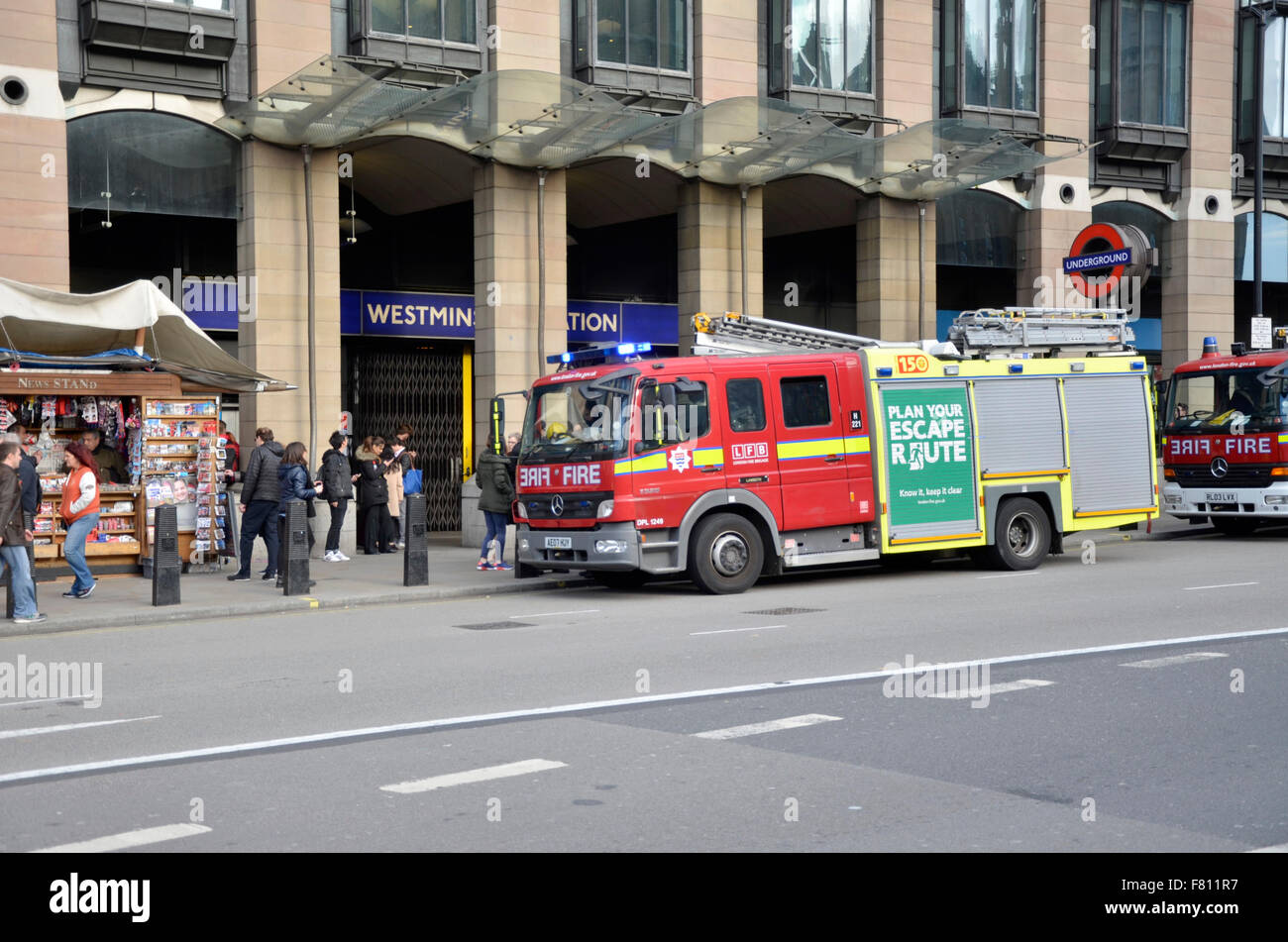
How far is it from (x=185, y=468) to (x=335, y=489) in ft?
7.12

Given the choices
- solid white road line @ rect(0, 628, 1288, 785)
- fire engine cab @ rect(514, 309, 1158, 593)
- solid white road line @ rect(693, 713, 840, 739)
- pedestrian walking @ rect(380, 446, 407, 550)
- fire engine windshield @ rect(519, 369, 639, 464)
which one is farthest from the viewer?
pedestrian walking @ rect(380, 446, 407, 550)

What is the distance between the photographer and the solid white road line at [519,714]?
24.5ft

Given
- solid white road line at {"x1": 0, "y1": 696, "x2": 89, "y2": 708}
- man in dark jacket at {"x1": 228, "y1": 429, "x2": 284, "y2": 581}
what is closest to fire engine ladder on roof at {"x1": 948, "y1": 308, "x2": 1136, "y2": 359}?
man in dark jacket at {"x1": 228, "y1": 429, "x2": 284, "y2": 581}

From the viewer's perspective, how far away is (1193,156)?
30688mm

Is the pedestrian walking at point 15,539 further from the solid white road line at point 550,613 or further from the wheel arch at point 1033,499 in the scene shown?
the wheel arch at point 1033,499

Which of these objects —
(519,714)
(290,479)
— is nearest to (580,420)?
(290,479)

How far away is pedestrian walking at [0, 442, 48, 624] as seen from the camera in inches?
519

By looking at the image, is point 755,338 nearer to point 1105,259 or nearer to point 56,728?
point 56,728

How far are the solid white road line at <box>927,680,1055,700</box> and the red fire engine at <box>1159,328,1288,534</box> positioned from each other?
13.3m

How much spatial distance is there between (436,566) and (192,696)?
9.49m

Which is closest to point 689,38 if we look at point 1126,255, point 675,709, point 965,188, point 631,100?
point 631,100

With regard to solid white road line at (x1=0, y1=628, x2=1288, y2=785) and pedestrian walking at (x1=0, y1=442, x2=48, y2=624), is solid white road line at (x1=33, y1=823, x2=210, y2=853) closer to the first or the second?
solid white road line at (x1=0, y1=628, x2=1288, y2=785)

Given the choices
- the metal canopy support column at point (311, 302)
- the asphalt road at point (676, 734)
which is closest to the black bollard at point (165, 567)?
the asphalt road at point (676, 734)

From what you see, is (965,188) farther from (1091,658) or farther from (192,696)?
(192,696)
